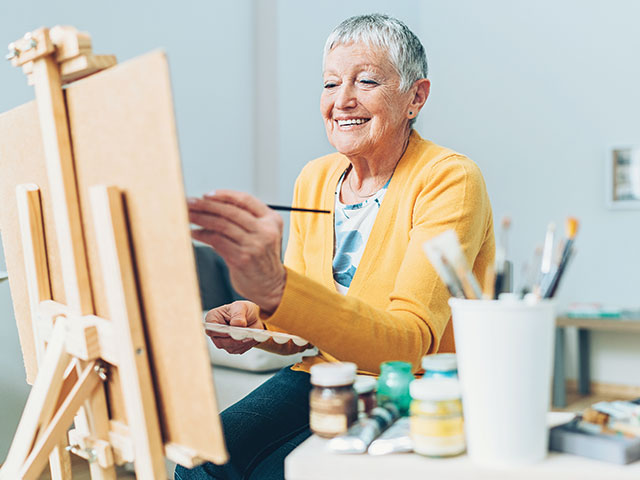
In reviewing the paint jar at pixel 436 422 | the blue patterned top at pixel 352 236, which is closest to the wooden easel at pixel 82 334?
the paint jar at pixel 436 422

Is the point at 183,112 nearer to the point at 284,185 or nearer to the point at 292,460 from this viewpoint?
the point at 284,185

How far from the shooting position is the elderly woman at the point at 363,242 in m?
0.96

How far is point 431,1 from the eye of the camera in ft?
15.3

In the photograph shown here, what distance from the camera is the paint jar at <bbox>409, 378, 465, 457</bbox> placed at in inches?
26.1

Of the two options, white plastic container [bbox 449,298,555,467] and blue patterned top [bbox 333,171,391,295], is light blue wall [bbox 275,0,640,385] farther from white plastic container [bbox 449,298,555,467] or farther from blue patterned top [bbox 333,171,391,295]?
white plastic container [bbox 449,298,555,467]

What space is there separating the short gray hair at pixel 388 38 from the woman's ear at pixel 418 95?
31 mm

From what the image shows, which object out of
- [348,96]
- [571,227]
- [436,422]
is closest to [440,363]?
[436,422]

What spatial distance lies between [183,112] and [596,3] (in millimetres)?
2510

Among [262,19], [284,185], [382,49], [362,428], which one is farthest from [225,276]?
[362,428]

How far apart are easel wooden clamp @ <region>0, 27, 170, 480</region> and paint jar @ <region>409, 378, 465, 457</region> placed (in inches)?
12.7

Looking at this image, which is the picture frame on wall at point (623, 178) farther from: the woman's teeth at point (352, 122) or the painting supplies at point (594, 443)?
the painting supplies at point (594, 443)

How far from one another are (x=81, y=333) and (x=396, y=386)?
1.35ft

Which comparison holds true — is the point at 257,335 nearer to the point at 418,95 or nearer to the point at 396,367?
the point at 396,367

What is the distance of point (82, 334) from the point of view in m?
0.88
